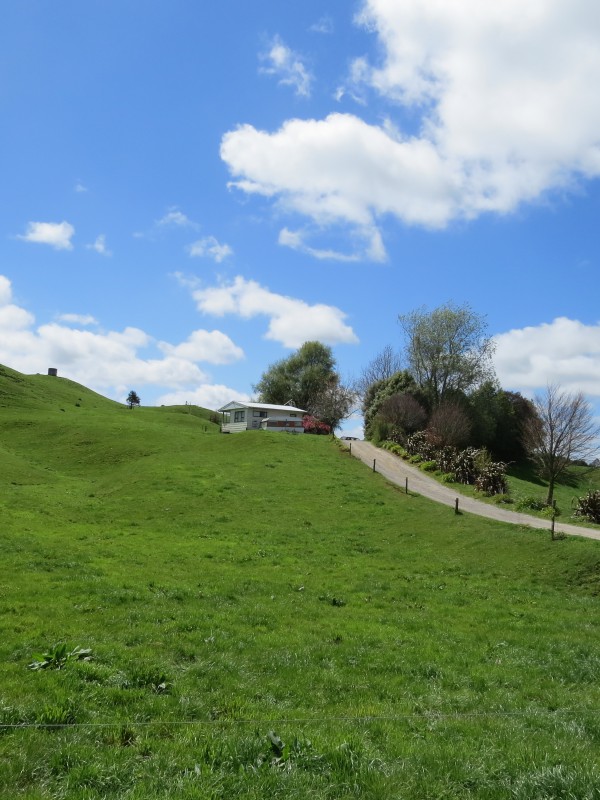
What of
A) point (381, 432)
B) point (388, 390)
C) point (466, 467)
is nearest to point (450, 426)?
point (381, 432)

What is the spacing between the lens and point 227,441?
53750mm

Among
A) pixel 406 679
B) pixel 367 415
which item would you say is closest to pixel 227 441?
pixel 367 415

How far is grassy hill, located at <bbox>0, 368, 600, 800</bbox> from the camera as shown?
5.80 m

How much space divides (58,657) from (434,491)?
3072 centimetres

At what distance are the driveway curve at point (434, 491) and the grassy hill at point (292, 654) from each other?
2.60m

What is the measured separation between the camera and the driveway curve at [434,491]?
2683cm

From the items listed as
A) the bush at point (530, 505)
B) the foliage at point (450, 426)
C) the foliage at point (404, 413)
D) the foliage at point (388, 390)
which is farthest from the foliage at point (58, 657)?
the foliage at point (388, 390)

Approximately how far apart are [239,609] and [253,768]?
8.16 m

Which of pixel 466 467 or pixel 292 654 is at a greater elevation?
pixel 466 467

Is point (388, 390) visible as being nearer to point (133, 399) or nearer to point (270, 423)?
point (270, 423)

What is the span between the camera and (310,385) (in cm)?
10600

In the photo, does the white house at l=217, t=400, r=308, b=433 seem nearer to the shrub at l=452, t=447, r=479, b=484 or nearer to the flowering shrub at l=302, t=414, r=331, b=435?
the flowering shrub at l=302, t=414, r=331, b=435

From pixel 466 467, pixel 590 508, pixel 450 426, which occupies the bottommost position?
pixel 590 508

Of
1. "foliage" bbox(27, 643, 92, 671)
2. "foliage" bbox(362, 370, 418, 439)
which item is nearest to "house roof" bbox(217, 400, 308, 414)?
"foliage" bbox(362, 370, 418, 439)
